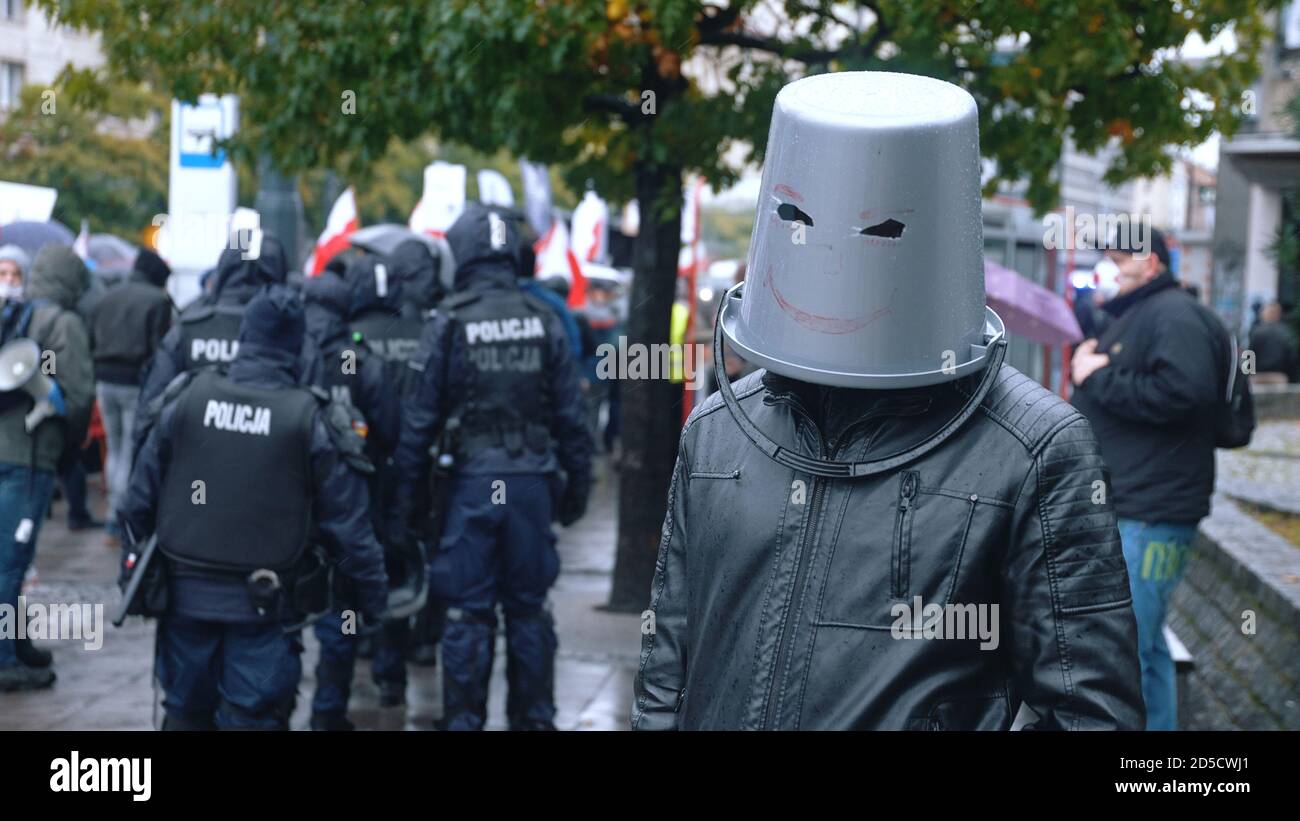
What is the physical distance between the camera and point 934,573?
241 cm

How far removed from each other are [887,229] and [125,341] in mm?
9644

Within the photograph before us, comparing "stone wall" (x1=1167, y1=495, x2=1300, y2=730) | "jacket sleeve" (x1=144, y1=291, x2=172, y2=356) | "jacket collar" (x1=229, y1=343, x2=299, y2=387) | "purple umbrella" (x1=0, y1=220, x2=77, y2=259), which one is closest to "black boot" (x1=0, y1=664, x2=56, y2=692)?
"jacket collar" (x1=229, y1=343, x2=299, y2=387)

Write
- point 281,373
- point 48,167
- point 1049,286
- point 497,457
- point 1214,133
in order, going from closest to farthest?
1. point 281,373
2. point 497,457
3. point 1214,133
4. point 1049,286
5. point 48,167

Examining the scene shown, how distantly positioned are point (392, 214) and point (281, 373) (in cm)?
4363

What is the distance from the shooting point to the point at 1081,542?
240 cm

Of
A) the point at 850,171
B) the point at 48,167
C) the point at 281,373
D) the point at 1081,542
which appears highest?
the point at 850,171

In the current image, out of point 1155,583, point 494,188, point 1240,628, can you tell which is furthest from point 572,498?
point 494,188

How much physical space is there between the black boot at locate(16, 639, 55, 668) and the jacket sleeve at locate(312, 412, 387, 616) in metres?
2.84

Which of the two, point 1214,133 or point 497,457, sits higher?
point 1214,133

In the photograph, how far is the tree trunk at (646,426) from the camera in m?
9.55

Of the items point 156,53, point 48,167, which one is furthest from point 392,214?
point 156,53

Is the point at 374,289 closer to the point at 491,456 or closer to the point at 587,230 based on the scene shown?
the point at 491,456

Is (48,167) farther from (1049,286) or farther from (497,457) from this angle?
(497,457)

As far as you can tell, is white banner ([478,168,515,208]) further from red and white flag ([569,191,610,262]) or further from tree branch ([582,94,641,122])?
tree branch ([582,94,641,122])
